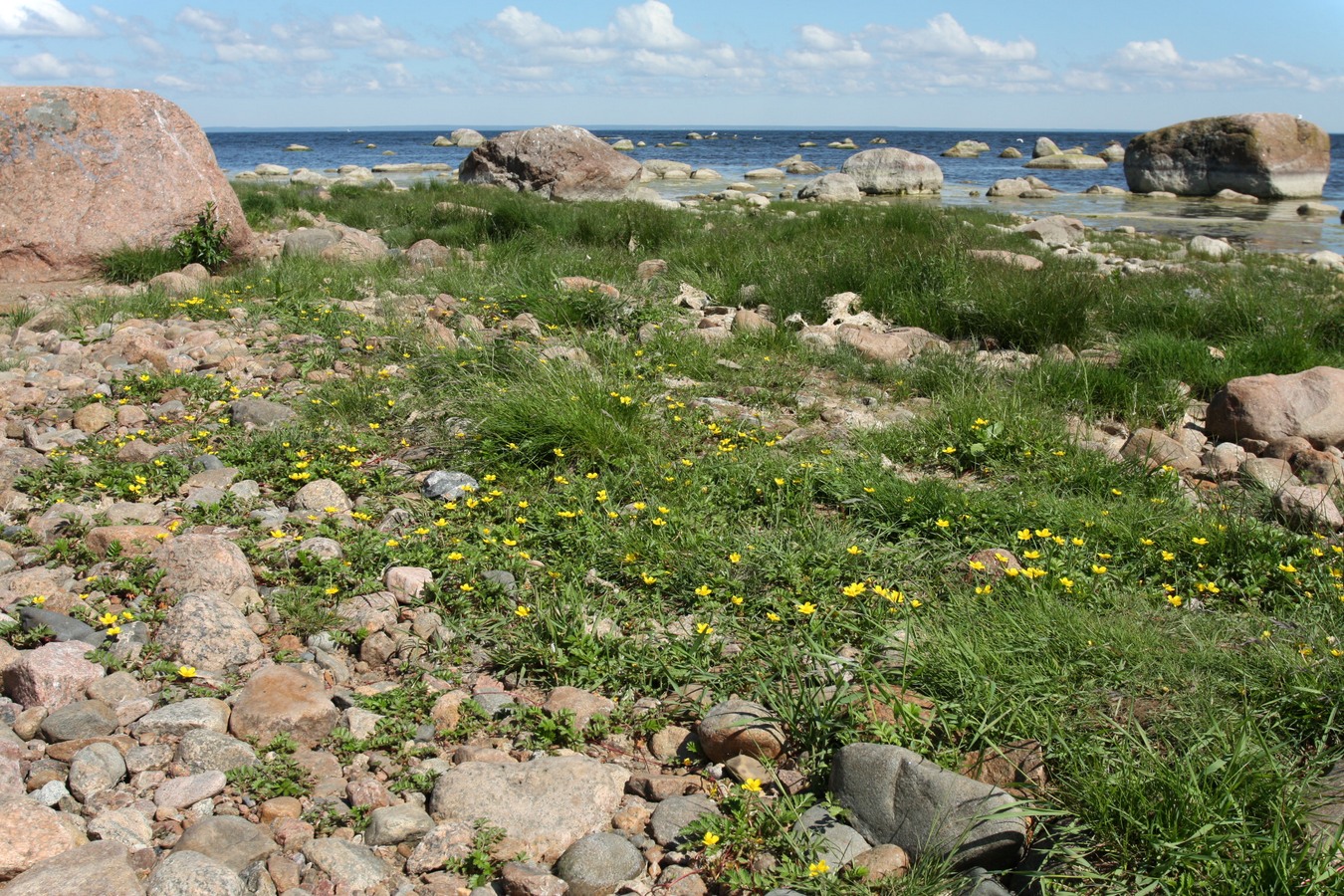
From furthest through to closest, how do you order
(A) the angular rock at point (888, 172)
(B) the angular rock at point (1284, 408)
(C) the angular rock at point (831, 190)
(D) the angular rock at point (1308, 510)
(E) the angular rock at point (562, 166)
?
(A) the angular rock at point (888, 172) < (C) the angular rock at point (831, 190) < (E) the angular rock at point (562, 166) < (B) the angular rock at point (1284, 408) < (D) the angular rock at point (1308, 510)

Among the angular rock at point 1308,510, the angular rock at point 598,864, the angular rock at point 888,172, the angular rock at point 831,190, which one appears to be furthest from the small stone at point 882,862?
the angular rock at point 888,172

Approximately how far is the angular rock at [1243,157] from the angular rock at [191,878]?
34.2 metres

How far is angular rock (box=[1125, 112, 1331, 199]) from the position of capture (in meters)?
29.4

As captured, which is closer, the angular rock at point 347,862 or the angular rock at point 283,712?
the angular rock at point 347,862

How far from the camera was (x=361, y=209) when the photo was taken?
47.2 feet

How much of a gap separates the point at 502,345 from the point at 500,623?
9.29 ft

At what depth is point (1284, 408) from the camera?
215 inches

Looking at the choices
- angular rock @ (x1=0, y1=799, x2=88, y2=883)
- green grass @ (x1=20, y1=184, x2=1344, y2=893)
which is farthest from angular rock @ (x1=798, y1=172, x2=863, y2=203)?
angular rock @ (x1=0, y1=799, x2=88, y2=883)

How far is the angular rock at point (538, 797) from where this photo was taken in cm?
259

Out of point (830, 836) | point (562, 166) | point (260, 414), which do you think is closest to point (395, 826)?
point (830, 836)

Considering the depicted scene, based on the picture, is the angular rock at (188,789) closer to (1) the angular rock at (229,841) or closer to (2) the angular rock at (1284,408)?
(1) the angular rock at (229,841)

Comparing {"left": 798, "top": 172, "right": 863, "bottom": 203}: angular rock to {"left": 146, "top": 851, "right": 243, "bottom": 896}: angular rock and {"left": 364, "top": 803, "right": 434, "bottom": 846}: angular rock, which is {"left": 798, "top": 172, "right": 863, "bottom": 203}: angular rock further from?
{"left": 146, "top": 851, "right": 243, "bottom": 896}: angular rock

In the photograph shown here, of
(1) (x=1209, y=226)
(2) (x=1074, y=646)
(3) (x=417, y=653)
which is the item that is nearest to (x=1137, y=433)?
(2) (x=1074, y=646)

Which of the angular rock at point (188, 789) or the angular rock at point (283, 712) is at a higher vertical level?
the angular rock at point (283, 712)
